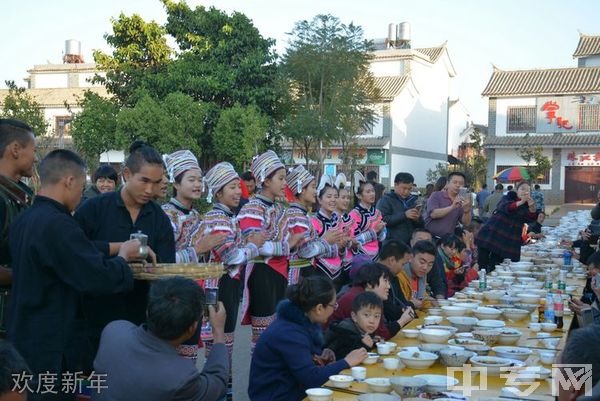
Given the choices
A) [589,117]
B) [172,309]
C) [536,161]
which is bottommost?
[172,309]

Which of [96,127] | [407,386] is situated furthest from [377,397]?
[96,127]

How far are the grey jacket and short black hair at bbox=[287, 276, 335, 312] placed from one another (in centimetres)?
94

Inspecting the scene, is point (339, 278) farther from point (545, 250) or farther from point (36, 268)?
point (545, 250)

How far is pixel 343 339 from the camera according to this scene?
373 centimetres

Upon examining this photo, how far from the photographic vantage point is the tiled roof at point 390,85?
28766 mm

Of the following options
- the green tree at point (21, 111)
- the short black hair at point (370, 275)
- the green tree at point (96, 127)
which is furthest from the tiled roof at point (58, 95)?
the short black hair at point (370, 275)

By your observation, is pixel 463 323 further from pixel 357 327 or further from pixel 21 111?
pixel 21 111

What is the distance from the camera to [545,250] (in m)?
9.02

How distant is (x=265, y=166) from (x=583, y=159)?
2710 cm

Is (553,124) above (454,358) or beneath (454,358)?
above

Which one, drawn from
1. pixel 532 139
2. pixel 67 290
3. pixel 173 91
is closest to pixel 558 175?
pixel 532 139

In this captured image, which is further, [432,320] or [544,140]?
[544,140]

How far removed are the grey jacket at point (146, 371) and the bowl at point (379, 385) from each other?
2.12 ft

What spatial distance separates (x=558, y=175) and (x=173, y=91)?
18.3m
